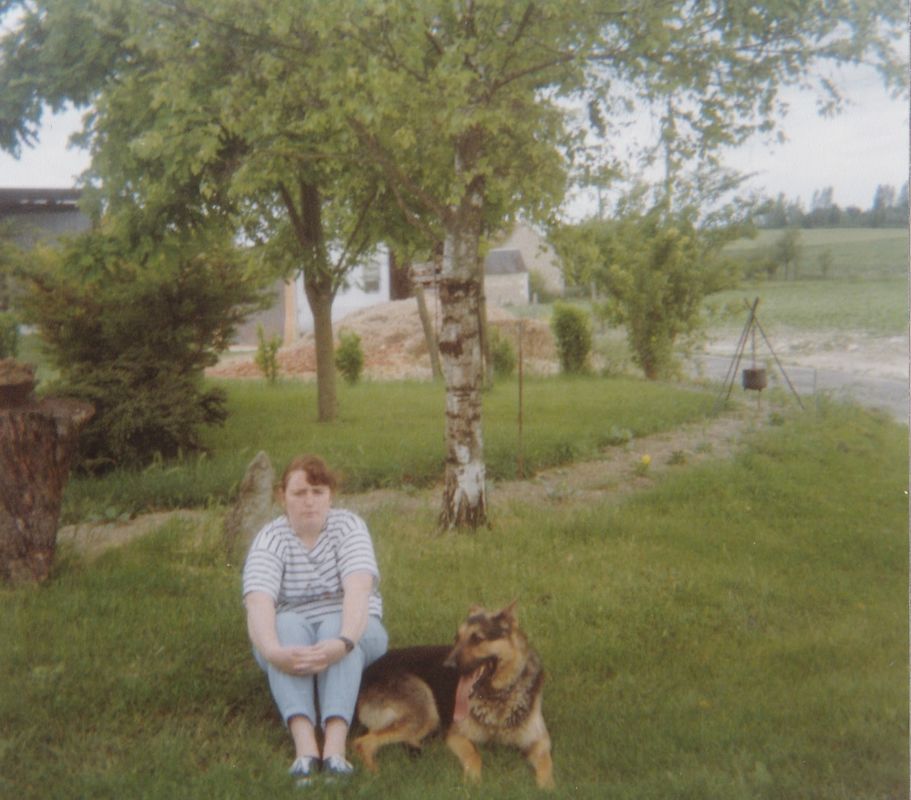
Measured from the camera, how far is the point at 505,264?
12516 mm

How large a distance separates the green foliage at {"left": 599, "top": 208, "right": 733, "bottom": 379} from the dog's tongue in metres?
7.53

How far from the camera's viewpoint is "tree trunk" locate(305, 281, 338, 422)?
19.6 feet

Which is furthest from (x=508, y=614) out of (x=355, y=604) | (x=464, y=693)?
(x=355, y=604)

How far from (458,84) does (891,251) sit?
2.20m

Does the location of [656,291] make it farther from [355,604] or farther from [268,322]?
[355,604]

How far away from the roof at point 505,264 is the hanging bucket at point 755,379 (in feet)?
14.1

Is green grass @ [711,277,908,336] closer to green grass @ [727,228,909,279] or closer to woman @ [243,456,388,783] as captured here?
green grass @ [727,228,909,279]

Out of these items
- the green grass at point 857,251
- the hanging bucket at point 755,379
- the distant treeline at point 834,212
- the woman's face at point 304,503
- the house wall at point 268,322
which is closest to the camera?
the woman's face at point 304,503

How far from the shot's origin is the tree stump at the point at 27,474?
15.1 feet

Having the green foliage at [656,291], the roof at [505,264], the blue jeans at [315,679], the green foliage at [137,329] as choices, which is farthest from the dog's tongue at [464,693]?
the roof at [505,264]

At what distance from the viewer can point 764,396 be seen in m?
7.80

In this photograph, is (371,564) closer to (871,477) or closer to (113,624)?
(113,624)

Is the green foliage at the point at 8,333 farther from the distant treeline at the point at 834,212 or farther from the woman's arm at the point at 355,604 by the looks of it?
the distant treeline at the point at 834,212

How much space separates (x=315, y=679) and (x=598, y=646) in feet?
4.46
